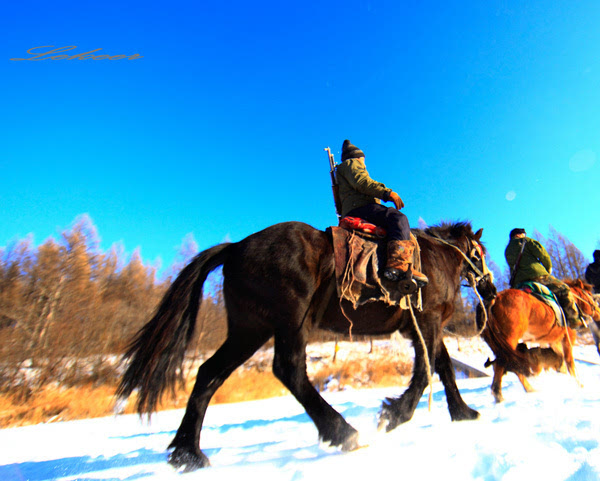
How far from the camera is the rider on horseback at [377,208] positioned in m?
2.71

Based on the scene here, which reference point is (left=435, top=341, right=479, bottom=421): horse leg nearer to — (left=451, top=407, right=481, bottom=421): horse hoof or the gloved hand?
(left=451, top=407, right=481, bottom=421): horse hoof

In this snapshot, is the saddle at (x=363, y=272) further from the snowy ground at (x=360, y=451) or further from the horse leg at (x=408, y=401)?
the snowy ground at (x=360, y=451)

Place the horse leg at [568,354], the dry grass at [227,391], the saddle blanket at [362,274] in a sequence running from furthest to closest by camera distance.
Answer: the dry grass at [227,391], the horse leg at [568,354], the saddle blanket at [362,274]

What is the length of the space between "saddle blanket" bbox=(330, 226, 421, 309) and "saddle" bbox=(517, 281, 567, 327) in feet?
11.1

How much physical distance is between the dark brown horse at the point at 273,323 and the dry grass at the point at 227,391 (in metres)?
2.41

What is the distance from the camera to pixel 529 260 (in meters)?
5.40

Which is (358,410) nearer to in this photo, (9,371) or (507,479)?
(507,479)

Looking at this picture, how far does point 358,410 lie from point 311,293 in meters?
3.19

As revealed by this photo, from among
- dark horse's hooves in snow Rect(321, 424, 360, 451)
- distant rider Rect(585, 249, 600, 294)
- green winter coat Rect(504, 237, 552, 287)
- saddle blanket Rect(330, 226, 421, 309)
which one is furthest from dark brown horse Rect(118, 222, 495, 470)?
distant rider Rect(585, 249, 600, 294)

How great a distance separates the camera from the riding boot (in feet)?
8.80

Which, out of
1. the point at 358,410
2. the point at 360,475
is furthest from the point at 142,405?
the point at 358,410

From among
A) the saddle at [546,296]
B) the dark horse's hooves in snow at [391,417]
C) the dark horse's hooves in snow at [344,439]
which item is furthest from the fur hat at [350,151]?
the saddle at [546,296]

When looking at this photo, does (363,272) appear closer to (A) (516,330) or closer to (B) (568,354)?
(A) (516,330)

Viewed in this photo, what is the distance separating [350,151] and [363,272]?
5.30 feet
